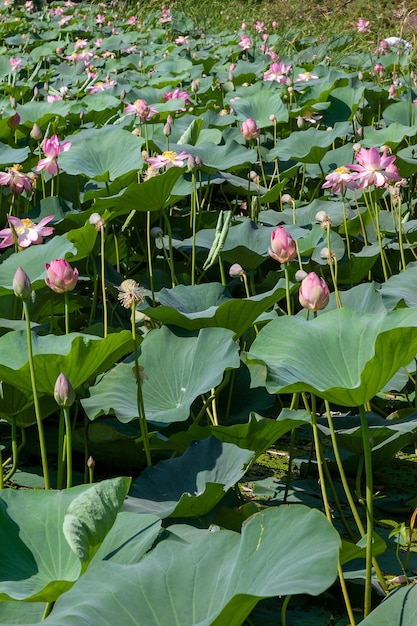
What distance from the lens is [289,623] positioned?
117cm

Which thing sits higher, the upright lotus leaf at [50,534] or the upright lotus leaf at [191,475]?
the upright lotus leaf at [50,534]

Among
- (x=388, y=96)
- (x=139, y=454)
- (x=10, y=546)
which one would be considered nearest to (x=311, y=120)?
(x=388, y=96)

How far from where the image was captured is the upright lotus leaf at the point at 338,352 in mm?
1136

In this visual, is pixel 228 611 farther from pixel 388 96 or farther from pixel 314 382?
pixel 388 96

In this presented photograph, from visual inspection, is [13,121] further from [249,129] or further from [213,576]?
[213,576]

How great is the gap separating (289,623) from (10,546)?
0.39 meters

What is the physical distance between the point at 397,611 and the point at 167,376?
745mm

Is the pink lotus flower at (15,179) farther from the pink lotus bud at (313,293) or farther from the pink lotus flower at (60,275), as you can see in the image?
the pink lotus bud at (313,293)

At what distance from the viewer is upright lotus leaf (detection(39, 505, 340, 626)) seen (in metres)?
0.83

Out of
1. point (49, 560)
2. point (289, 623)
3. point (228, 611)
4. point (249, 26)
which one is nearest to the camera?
point (228, 611)

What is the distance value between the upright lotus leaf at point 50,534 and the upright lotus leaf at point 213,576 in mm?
57

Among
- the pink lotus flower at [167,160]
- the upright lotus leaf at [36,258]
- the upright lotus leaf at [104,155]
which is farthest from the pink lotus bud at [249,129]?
the upright lotus leaf at [36,258]

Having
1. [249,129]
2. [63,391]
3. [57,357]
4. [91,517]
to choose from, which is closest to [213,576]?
[91,517]

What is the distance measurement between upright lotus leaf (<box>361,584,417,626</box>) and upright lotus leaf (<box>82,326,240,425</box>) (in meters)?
0.53
